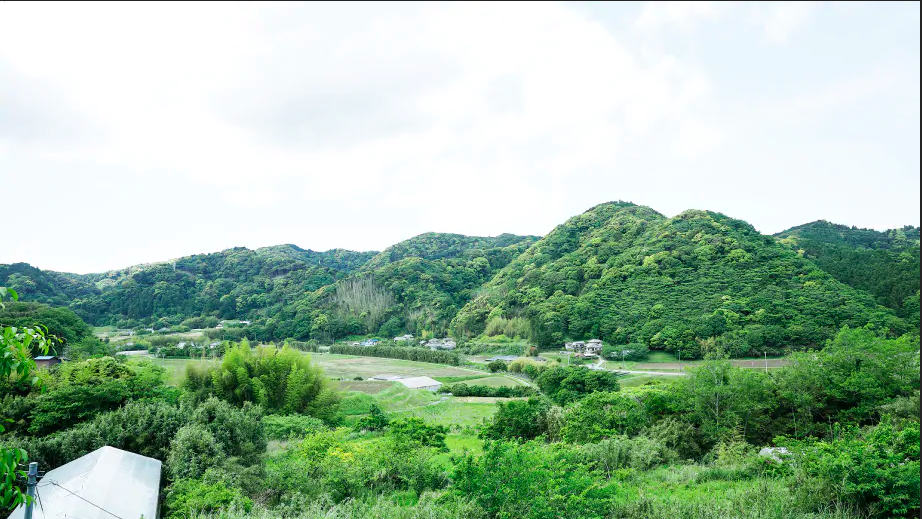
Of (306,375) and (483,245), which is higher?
(483,245)

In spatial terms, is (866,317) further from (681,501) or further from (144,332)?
(144,332)

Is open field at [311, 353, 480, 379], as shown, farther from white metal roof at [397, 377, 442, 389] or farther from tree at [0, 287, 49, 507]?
tree at [0, 287, 49, 507]

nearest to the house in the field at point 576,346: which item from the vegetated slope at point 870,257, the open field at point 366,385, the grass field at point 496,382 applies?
the grass field at point 496,382

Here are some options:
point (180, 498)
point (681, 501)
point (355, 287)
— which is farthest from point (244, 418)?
point (355, 287)

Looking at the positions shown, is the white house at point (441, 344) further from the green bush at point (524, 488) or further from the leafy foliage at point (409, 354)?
the green bush at point (524, 488)

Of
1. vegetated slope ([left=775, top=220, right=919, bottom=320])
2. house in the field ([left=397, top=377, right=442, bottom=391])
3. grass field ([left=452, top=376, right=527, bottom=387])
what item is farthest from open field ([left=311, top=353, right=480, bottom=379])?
vegetated slope ([left=775, top=220, right=919, bottom=320])

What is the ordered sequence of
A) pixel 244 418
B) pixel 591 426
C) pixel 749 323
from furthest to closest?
1. pixel 749 323
2. pixel 591 426
3. pixel 244 418

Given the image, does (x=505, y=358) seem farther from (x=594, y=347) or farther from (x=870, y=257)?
(x=870, y=257)

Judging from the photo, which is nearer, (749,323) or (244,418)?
(244,418)
